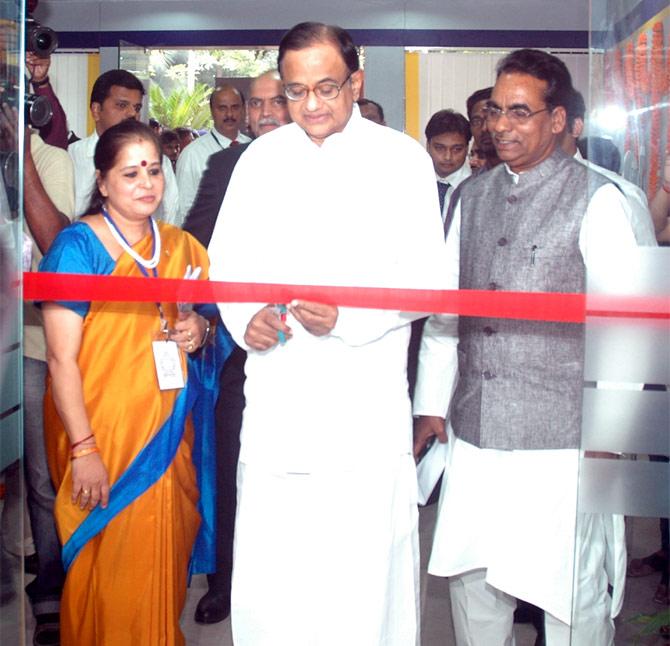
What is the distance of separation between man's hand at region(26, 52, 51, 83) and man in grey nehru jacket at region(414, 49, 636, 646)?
1.32 meters

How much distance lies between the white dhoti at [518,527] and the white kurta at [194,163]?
2.33 m

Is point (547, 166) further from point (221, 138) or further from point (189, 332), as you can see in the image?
point (221, 138)

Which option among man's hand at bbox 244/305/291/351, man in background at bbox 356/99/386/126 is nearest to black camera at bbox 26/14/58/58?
man's hand at bbox 244/305/291/351

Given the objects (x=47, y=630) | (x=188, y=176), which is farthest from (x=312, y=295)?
(x=188, y=176)

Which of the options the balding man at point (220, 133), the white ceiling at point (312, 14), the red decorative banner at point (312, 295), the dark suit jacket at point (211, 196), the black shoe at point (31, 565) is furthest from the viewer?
the white ceiling at point (312, 14)

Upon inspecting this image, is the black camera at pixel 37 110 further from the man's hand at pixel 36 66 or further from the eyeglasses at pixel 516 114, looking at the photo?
the eyeglasses at pixel 516 114

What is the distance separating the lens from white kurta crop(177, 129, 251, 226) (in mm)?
4680

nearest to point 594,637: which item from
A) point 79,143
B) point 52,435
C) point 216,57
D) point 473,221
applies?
point 473,221

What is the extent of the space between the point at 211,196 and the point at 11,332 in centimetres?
119

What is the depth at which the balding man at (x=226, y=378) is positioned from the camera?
10.4 feet

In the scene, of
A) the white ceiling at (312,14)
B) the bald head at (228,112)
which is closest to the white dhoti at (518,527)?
the bald head at (228,112)

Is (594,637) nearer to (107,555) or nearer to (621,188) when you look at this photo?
(621,188)

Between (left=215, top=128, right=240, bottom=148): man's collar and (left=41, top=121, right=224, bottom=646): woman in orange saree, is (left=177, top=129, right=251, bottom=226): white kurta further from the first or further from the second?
(left=41, top=121, right=224, bottom=646): woman in orange saree

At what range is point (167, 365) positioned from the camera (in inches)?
104
